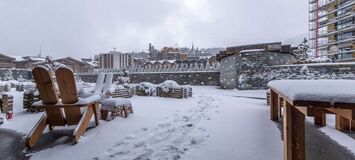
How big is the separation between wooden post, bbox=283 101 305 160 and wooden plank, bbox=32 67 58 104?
3.67 m

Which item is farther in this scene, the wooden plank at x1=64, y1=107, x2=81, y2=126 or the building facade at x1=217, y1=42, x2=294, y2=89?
the building facade at x1=217, y1=42, x2=294, y2=89

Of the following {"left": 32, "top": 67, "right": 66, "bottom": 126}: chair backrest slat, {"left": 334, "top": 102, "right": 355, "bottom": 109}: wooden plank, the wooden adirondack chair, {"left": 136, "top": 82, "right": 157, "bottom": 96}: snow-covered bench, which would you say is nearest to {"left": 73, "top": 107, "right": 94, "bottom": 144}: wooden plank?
the wooden adirondack chair

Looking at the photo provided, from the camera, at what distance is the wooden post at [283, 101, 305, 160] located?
2230mm

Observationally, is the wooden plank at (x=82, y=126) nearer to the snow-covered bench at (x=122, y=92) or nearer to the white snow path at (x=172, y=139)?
the white snow path at (x=172, y=139)

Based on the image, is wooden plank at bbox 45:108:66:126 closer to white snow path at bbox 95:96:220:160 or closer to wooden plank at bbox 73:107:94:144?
wooden plank at bbox 73:107:94:144

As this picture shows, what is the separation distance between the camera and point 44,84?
409cm

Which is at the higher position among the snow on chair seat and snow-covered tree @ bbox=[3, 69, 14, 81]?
snow-covered tree @ bbox=[3, 69, 14, 81]

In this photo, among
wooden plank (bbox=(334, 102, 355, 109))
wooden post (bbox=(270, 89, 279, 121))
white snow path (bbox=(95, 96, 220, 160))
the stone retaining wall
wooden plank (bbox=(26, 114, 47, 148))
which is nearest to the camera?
wooden plank (bbox=(334, 102, 355, 109))

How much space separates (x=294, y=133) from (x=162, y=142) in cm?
233

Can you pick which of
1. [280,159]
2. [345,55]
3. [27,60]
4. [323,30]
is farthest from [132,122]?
[323,30]

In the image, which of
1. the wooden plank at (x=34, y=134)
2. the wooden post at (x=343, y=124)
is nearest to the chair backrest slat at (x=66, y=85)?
the wooden plank at (x=34, y=134)

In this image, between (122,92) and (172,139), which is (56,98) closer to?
(172,139)

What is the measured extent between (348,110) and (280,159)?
73.7 inches

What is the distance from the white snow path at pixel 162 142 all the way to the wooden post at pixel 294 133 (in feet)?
5.22
